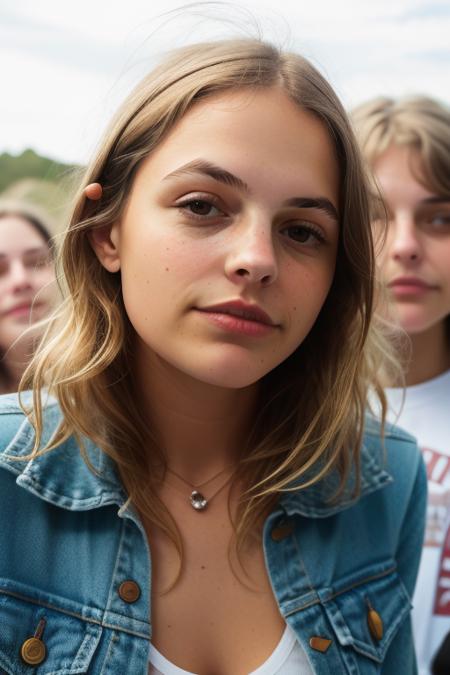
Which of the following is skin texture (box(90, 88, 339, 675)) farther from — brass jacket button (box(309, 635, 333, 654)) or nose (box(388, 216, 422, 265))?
nose (box(388, 216, 422, 265))

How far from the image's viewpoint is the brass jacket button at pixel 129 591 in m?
1.39

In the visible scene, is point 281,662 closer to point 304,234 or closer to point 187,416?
point 187,416

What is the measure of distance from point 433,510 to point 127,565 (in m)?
1.12

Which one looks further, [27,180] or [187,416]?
[27,180]

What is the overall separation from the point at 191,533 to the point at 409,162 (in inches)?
53.1

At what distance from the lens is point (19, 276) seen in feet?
9.93

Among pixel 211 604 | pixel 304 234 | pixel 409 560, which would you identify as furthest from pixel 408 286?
pixel 211 604

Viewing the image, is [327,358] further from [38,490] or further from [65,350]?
[38,490]

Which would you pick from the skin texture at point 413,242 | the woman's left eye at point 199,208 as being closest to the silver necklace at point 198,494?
the woman's left eye at point 199,208

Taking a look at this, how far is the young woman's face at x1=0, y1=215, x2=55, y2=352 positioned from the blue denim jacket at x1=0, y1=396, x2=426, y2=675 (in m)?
1.42

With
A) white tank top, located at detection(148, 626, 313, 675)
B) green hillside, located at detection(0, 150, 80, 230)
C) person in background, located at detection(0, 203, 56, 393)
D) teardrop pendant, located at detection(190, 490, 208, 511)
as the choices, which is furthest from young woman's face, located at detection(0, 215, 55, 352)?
white tank top, located at detection(148, 626, 313, 675)

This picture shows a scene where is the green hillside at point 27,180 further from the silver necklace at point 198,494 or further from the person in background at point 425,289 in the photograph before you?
the silver necklace at point 198,494

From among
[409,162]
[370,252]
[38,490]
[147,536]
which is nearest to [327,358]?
[370,252]

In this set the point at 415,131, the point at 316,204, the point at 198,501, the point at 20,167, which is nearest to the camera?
the point at 316,204
